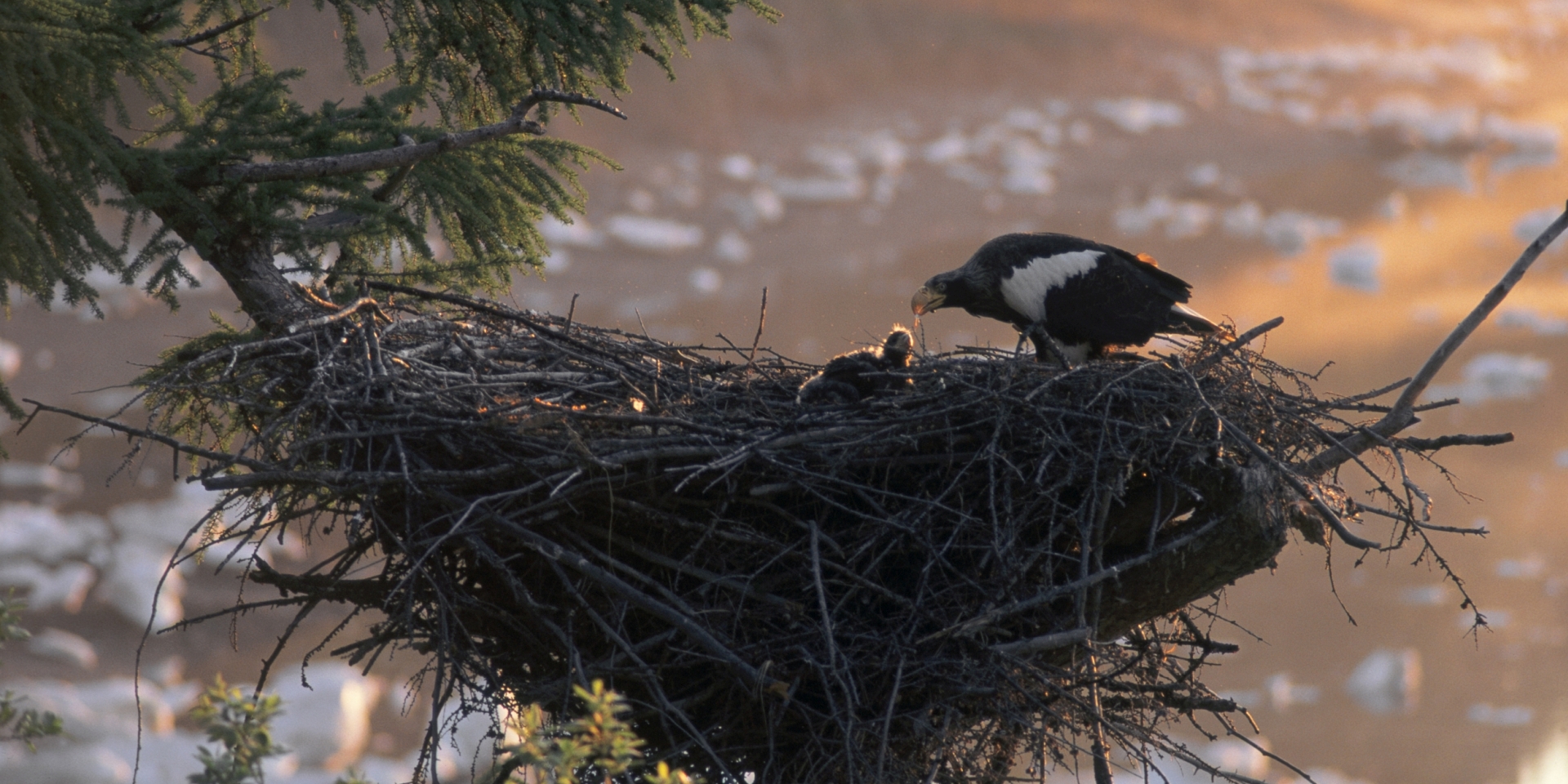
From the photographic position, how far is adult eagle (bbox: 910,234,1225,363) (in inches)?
195

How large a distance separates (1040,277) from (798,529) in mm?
2013

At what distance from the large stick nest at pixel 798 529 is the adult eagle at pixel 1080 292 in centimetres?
111

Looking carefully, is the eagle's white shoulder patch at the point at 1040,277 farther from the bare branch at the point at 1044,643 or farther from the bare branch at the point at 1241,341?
the bare branch at the point at 1044,643

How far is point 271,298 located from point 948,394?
2457 mm

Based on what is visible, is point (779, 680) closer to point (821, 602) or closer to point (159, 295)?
point (821, 602)

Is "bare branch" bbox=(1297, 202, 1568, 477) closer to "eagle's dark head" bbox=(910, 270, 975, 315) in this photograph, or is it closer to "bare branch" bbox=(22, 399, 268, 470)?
"eagle's dark head" bbox=(910, 270, 975, 315)

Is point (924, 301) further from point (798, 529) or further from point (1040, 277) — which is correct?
point (798, 529)

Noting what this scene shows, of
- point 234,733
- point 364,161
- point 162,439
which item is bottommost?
point 234,733

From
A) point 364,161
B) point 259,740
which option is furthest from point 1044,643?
point 364,161

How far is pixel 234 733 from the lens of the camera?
203 cm

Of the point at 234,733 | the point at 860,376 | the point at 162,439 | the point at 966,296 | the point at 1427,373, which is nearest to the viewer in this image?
the point at 234,733

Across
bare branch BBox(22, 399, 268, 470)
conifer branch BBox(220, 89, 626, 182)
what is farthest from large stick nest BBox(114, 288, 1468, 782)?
conifer branch BBox(220, 89, 626, 182)

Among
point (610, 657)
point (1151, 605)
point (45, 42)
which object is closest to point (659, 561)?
point (610, 657)

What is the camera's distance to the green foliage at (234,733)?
2029 mm
